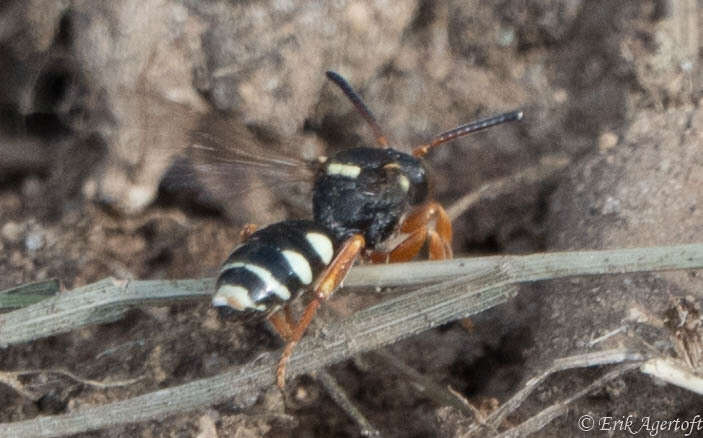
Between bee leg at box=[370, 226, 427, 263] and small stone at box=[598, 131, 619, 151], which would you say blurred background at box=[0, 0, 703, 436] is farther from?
bee leg at box=[370, 226, 427, 263]

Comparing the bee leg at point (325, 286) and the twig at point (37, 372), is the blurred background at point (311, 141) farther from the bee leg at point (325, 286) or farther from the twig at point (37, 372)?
the bee leg at point (325, 286)

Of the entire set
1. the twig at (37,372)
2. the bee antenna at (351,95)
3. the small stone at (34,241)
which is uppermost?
the bee antenna at (351,95)

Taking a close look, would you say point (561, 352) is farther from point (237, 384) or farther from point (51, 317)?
point (51, 317)

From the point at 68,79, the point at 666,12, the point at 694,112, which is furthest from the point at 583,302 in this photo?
the point at 68,79

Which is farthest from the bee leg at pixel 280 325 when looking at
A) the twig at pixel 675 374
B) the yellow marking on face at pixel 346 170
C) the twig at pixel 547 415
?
the twig at pixel 675 374

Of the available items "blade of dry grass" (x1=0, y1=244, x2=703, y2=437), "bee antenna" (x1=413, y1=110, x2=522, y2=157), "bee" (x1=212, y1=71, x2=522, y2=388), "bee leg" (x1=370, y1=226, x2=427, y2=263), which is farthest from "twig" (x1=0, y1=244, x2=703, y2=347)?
"bee antenna" (x1=413, y1=110, x2=522, y2=157)

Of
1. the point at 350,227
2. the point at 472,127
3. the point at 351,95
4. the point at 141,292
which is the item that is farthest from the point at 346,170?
the point at 141,292
